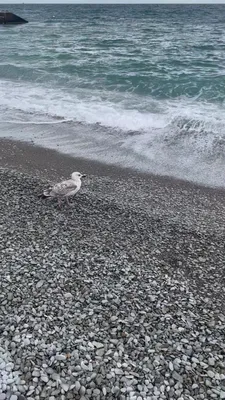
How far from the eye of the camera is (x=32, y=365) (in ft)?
17.4

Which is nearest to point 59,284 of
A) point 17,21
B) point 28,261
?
point 28,261

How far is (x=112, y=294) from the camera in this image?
6703mm

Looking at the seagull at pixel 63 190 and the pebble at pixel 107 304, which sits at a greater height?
the seagull at pixel 63 190

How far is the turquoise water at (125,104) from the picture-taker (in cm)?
1367

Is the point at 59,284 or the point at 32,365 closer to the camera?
the point at 32,365

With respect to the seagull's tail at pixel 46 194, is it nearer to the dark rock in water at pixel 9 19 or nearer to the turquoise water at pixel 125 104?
the turquoise water at pixel 125 104

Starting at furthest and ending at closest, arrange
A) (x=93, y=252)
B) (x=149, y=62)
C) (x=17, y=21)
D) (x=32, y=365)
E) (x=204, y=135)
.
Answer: (x=17, y=21) → (x=149, y=62) → (x=204, y=135) → (x=93, y=252) → (x=32, y=365)

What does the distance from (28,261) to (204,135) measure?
1015 cm

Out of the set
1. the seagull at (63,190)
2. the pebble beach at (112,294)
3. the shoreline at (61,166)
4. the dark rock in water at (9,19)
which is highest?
the dark rock in water at (9,19)

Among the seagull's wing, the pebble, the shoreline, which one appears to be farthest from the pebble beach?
the shoreline

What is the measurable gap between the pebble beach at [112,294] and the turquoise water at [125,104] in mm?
2931

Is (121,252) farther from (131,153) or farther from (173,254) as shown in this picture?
(131,153)

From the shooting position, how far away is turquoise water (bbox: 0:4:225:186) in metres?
13.7

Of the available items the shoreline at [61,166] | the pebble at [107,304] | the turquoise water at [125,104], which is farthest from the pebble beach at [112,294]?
the turquoise water at [125,104]
